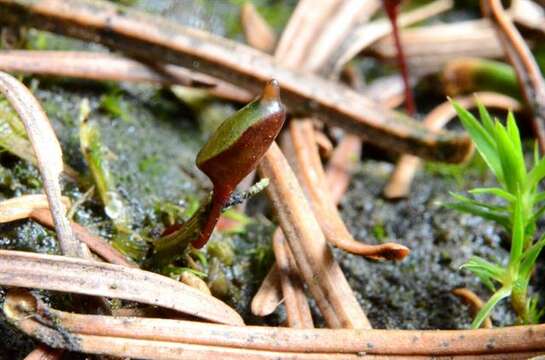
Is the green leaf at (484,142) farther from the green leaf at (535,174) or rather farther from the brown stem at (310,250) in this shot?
the brown stem at (310,250)

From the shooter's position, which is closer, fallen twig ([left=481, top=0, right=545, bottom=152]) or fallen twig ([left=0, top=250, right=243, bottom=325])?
fallen twig ([left=0, top=250, right=243, bottom=325])

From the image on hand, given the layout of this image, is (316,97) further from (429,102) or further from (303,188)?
(429,102)

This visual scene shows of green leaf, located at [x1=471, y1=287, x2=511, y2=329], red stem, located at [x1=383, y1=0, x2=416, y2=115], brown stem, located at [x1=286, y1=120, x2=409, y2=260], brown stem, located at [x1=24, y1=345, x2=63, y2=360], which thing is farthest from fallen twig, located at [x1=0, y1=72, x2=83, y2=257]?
red stem, located at [x1=383, y1=0, x2=416, y2=115]

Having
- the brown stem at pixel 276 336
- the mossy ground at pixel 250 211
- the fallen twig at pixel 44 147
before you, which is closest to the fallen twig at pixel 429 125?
the mossy ground at pixel 250 211

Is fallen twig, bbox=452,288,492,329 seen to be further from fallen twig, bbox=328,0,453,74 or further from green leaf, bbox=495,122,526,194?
fallen twig, bbox=328,0,453,74

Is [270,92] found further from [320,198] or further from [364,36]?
[364,36]
